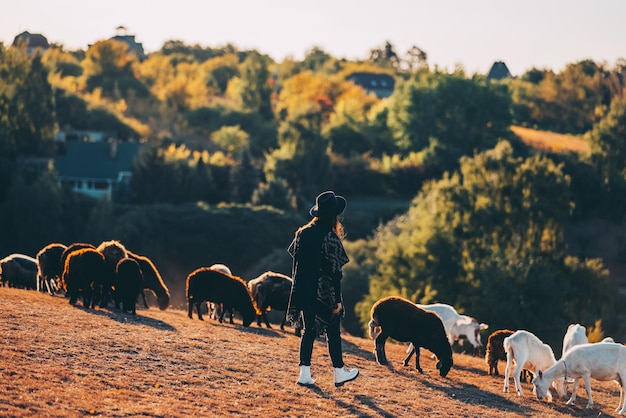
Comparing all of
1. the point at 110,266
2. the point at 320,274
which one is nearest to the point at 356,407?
the point at 320,274

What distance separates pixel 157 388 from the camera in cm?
1387

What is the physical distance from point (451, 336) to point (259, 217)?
174 feet

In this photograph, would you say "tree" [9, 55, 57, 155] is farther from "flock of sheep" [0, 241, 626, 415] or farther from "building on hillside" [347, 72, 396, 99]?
"building on hillside" [347, 72, 396, 99]

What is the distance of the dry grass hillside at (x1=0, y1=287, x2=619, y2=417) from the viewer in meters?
13.0

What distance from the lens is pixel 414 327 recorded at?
57.7 feet

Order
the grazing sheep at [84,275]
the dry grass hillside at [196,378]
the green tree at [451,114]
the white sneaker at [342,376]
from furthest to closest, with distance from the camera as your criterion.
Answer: the green tree at [451,114] → the grazing sheep at [84,275] → the white sneaker at [342,376] → the dry grass hillside at [196,378]

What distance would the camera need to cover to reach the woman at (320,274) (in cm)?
1418

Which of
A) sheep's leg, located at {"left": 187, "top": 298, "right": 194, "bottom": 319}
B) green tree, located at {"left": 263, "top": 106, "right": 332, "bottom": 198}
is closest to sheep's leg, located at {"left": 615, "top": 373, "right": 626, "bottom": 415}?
sheep's leg, located at {"left": 187, "top": 298, "right": 194, "bottom": 319}

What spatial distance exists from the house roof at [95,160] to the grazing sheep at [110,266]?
192ft

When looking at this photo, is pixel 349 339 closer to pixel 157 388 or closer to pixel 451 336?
pixel 451 336

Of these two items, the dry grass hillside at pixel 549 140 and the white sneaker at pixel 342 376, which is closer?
Result: the white sneaker at pixel 342 376

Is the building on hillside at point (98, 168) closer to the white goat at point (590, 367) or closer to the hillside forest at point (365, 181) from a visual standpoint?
the hillside forest at point (365, 181)

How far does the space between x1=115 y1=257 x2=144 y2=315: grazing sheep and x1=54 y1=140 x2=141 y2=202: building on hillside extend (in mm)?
57675

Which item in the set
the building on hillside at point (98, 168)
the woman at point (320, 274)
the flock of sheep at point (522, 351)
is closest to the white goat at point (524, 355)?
the flock of sheep at point (522, 351)
